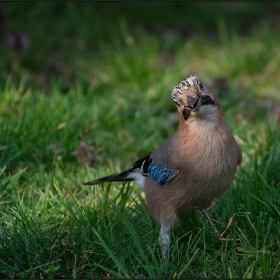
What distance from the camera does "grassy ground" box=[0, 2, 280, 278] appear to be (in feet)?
9.72

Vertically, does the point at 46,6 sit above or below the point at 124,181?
above

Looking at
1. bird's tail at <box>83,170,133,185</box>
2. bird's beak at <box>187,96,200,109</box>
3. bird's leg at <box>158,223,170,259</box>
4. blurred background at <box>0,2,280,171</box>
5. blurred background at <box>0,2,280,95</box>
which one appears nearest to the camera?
bird's beak at <box>187,96,200,109</box>

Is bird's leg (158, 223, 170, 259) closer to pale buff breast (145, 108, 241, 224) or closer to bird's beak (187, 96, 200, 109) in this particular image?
pale buff breast (145, 108, 241, 224)

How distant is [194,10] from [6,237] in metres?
6.52

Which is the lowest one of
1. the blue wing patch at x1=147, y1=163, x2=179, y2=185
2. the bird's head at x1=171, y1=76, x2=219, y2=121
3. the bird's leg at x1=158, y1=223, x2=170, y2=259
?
the bird's leg at x1=158, y1=223, x2=170, y2=259

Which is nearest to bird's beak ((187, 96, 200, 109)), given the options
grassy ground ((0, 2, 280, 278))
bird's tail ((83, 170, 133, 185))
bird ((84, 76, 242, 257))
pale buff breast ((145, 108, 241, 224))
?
bird ((84, 76, 242, 257))

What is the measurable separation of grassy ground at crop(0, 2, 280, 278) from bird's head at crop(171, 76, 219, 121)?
2.24 ft

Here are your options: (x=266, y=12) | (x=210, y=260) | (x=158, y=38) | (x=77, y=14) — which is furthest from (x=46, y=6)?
(x=210, y=260)

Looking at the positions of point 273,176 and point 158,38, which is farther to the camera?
point 158,38

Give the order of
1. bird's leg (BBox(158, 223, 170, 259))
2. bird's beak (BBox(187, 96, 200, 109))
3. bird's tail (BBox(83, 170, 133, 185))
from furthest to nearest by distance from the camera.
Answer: bird's tail (BBox(83, 170, 133, 185)) → bird's leg (BBox(158, 223, 170, 259)) → bird's beak (BBox(187, 96, 200, 109))

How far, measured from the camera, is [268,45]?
22.9 ft

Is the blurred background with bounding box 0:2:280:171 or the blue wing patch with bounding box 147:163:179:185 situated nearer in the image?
the blue wing patch with bounding box 147:163:179:185

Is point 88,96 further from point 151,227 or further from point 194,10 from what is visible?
point 194,10

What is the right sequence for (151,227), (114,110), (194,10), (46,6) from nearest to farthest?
(151,227) → (114,110) → (46,6) → (194,10)
